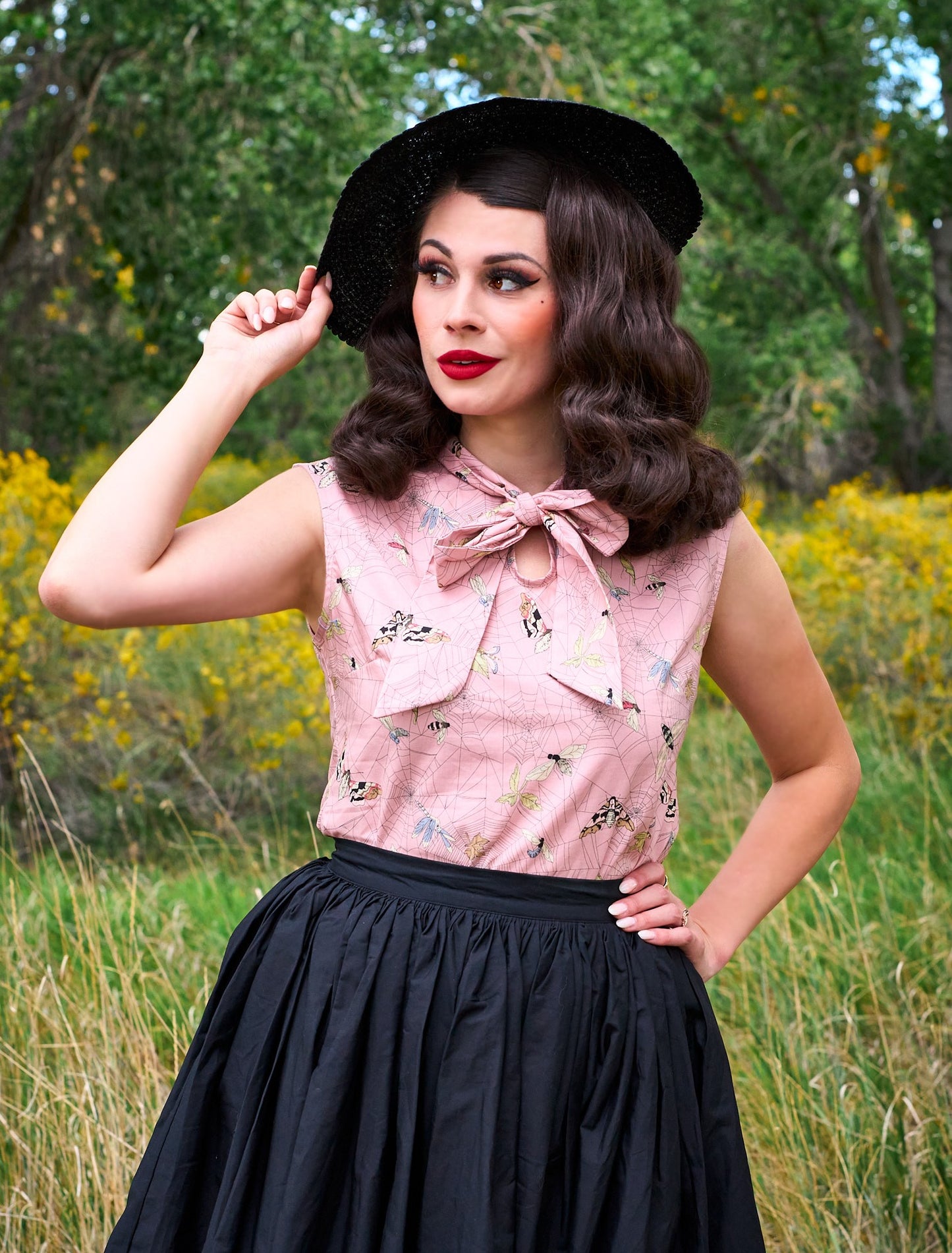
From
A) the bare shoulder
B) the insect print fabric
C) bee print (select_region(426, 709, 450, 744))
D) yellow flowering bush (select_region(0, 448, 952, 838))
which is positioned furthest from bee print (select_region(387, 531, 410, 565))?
yellow flowering bush (select_region(0, 448, 952, 838))

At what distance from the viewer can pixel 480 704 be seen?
1462mm

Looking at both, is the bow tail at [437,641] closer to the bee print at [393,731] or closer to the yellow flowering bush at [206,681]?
the bee print at [393,731]

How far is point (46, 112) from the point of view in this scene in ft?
21.2

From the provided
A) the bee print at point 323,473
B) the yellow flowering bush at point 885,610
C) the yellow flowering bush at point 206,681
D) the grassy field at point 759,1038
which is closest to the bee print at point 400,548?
the bee print at point 323,473

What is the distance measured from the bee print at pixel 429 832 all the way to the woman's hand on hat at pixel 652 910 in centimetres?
22

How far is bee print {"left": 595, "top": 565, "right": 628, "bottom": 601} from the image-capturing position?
1587 mm

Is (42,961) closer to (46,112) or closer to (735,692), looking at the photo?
(735,692)

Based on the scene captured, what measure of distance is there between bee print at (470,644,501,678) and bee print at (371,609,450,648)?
43 millimetres

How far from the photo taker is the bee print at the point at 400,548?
1.57 m

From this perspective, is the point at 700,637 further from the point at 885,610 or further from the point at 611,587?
the point at 885,610

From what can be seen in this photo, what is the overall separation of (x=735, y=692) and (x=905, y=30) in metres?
11.1

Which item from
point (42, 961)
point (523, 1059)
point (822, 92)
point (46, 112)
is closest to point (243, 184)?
point (46, 112)

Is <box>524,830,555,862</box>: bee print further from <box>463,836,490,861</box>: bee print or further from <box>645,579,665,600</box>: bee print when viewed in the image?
<box>645,579,665,600</box>: bee print

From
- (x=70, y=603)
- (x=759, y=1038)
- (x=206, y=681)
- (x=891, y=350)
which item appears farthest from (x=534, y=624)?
(x=891, y=350)
